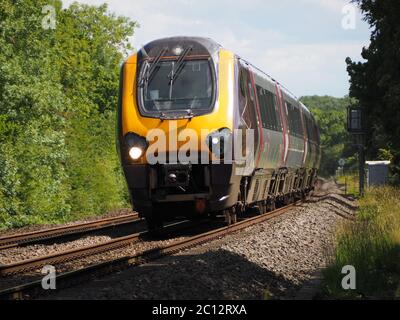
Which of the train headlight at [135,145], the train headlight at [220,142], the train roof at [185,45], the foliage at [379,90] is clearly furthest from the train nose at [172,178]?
the foliage at [379,90]

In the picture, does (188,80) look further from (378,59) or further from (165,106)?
(378,59)

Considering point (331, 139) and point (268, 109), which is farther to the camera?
point (331, 139)

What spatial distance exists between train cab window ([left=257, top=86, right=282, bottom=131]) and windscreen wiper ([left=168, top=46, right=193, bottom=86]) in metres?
3.09

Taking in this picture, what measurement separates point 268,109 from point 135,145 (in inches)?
204

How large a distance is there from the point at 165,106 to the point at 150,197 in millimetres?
1676

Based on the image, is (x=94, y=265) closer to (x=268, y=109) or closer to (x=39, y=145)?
(x=268, y=109)

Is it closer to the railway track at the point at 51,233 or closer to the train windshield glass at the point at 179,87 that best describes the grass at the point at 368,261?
the train windshield glass at the point at 179,87

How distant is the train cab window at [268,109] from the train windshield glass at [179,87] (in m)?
3.02

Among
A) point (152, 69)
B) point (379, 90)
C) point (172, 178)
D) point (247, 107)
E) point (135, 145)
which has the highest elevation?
point (379, 90)

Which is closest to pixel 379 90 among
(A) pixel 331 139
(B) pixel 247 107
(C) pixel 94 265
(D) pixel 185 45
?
(B) pixel 247 107

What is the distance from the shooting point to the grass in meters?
8.79

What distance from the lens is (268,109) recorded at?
18.2 metres

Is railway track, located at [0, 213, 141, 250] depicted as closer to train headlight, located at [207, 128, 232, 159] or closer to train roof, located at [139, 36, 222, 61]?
train headlight, located at [207, 128, 232, 159]
